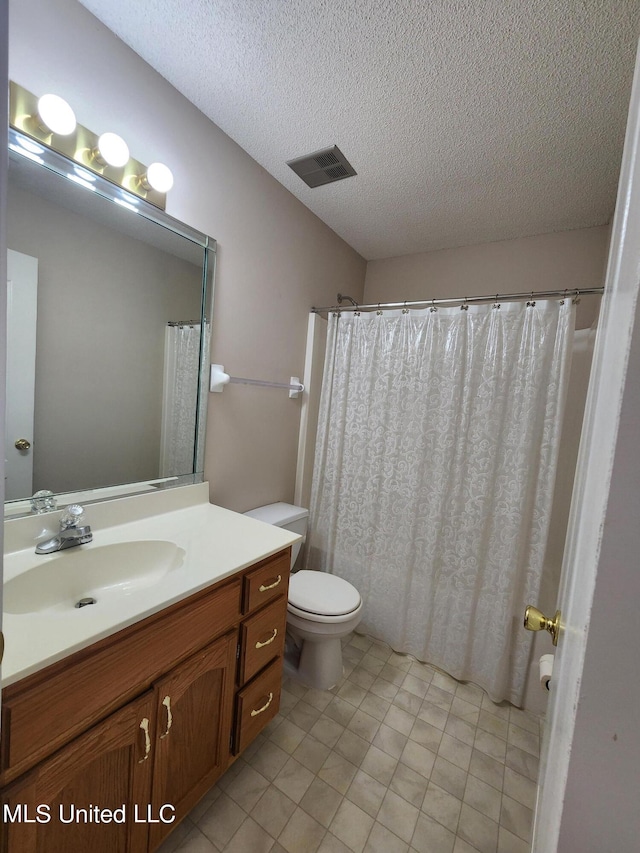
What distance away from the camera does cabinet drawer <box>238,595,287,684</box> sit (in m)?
1.16

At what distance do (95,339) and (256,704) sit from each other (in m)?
1.41

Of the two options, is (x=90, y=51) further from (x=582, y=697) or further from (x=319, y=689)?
(x=319, y=689)

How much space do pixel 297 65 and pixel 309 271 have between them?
0.96 m

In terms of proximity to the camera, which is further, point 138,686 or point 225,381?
point 225,381

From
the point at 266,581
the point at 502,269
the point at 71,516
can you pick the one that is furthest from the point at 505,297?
the point at 71,516

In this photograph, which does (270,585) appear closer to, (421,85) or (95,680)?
(95,680)

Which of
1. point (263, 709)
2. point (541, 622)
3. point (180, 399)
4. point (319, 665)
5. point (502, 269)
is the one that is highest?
point (502, 269)

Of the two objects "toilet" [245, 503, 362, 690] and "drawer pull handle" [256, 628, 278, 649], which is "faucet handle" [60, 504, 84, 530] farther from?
"toilet" [245, 503, 362, 690]

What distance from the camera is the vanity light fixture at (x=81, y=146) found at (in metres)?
0.96

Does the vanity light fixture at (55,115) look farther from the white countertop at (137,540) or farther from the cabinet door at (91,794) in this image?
the cabinet door at (91,794)

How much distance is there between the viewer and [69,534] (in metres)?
1.06

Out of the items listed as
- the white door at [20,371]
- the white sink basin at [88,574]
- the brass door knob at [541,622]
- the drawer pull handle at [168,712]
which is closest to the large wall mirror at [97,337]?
the white door at [20,371]

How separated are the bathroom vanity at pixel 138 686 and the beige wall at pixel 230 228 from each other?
2.04ft

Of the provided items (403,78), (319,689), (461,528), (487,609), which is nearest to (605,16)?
(403,78)
